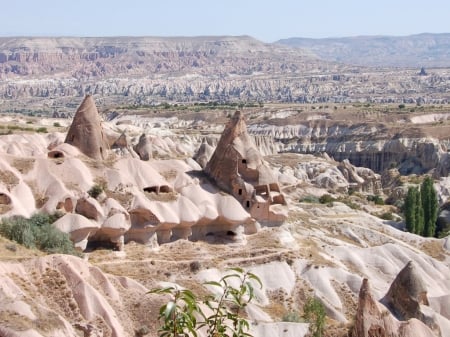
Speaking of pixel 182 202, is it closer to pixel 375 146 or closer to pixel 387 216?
pixel 387 216

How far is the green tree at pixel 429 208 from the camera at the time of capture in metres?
66.9

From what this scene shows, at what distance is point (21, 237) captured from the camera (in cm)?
4028

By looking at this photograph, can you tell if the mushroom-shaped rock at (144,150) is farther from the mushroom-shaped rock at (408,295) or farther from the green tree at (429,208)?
the mushroom-shaped rock at (408,295)

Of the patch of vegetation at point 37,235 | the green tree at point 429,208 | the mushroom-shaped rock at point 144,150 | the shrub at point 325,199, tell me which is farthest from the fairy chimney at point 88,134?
the green tree at point 429,208

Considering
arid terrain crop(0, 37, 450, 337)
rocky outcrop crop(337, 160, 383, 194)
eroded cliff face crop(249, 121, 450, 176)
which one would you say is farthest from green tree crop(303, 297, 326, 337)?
eroded cliff face crop(249, 121, 450, 176)

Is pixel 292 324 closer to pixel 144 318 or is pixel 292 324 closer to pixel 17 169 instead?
pixel 144 318

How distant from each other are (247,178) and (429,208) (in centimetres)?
2275

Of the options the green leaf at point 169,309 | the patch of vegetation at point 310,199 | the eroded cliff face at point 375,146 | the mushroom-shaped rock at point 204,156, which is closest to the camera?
the green leaf at point 169,309

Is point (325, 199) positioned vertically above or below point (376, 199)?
above

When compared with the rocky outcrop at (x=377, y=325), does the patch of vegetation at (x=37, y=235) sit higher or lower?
higher

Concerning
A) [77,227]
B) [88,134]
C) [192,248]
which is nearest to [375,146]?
[88,134]

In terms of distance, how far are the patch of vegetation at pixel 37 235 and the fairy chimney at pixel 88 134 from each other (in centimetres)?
1123

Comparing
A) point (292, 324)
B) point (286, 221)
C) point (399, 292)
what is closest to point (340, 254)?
point (286, 221)

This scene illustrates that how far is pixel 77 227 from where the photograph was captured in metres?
43.1
